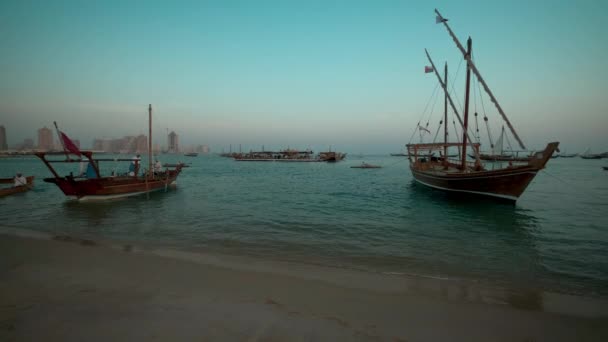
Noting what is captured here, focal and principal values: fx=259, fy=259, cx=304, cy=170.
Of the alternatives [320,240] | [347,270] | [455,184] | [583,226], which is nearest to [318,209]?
[320,240]

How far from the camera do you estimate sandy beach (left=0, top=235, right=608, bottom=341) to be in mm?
3711

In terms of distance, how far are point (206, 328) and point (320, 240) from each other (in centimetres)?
630

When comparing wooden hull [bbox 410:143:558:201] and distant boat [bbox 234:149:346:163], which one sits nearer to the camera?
wooden hull [bbox 410:143:558:201]

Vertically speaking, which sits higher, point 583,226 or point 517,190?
point 517,190

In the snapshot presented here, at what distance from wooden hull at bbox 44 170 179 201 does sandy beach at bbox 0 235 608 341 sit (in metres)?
13.0

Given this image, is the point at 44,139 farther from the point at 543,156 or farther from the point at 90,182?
the point at 543,156

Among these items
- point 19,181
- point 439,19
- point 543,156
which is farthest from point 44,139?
point 543,156

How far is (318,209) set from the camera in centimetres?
1611

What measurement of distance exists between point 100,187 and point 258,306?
19145 mm

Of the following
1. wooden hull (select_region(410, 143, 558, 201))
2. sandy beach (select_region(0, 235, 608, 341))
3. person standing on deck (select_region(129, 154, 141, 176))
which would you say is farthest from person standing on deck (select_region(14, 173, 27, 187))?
wooden hull (select_region(410, 143, 558, 201))

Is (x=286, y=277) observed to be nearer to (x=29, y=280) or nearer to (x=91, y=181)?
(x=29, y=280)

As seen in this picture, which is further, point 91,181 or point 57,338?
point 91,181

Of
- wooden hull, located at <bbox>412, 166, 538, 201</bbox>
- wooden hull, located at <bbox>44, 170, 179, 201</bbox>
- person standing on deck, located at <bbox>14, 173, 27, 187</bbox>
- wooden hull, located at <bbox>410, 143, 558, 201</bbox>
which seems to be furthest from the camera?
person standing on deck, located at <bbox>14, 173, 27, 187</bbox>

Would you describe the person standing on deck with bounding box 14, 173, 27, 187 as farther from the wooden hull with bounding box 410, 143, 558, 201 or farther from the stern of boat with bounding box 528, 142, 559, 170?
the stern of boat with bounding box 528, 142, 559, 170
